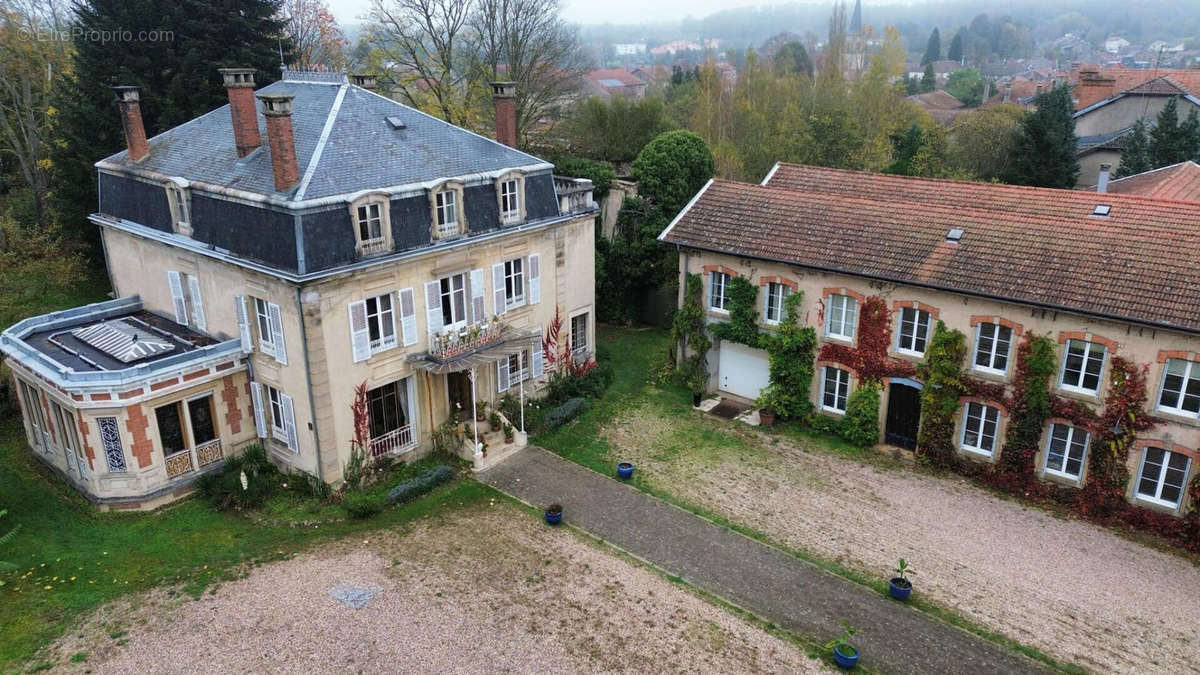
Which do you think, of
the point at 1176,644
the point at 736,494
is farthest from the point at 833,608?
the point at 1176,644

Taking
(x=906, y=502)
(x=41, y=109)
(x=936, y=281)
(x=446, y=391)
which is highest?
(x=41, y=109)

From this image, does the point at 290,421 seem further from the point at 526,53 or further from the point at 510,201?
the point at 526,53

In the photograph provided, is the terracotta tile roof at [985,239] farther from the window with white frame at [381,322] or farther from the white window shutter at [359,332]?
the white window shutter at [359,332]

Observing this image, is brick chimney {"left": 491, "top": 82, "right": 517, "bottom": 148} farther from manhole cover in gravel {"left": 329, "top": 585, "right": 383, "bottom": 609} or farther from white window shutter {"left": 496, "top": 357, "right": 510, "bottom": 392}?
manhole cover in gravel {"left": 329, "top": 585, "right": 383, "bottom": 609}

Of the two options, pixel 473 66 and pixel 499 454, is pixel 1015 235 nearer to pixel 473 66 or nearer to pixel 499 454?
pixel 499 454

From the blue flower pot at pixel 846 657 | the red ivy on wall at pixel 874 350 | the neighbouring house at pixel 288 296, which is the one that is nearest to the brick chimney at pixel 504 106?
the neighbouring house at pixel 288 296
